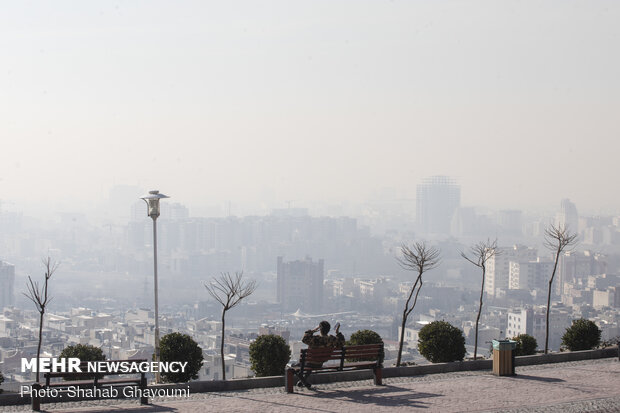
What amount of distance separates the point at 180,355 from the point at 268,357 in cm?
111

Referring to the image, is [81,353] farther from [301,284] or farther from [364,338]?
[301,284]

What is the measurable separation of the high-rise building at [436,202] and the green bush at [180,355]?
179 m

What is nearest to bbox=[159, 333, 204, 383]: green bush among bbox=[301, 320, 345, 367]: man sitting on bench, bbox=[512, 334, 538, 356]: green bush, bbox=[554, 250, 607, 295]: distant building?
bbox=[301, 320, 345, 367]: man sitting on bench

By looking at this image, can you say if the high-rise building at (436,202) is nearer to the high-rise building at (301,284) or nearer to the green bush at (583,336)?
the high-rise building at (301,284)

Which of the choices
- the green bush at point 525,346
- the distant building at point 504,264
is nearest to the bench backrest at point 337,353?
the green bush at point 525,346

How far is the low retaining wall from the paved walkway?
0.15m

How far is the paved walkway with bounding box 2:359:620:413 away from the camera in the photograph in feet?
25.3

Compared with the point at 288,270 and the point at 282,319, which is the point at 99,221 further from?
the point at 282,319

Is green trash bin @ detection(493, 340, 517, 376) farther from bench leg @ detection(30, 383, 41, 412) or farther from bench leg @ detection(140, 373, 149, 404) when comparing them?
bench leg @ detection(30, 383, 41, 412)

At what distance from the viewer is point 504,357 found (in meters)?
9.62

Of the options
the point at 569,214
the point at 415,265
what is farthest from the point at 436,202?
the point at 415,265

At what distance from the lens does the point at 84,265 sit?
130750mm

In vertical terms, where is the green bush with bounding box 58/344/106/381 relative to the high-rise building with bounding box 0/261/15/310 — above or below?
above

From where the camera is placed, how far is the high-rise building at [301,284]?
11688cm
